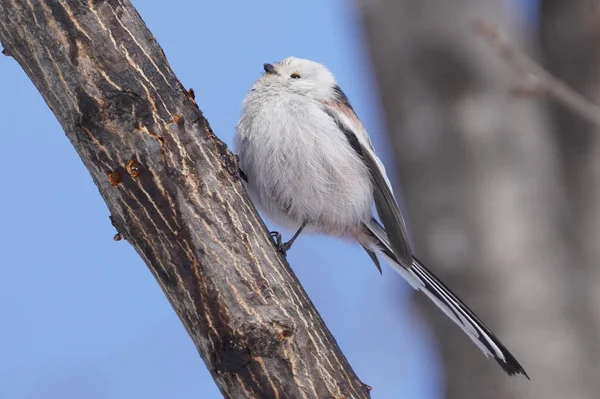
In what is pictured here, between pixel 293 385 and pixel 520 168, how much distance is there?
79.3 inches

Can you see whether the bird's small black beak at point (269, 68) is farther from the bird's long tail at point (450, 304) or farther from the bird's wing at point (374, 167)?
the bird's long tail at point (450, 304)

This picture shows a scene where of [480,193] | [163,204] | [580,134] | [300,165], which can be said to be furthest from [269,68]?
[580,134]

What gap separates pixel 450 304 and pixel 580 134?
5.85 feet

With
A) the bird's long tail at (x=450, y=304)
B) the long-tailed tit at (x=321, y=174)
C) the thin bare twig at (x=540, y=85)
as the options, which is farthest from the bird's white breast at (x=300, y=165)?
A: the thin bare twig at (x=540, y=85)

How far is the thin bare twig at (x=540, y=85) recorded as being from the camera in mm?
1717

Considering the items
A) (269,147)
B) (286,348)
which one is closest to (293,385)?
(286,348)

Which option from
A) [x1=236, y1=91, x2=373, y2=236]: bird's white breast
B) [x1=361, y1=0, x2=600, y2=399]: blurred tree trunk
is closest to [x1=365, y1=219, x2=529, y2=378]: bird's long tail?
[x1=236, y1=91, x2=373, y2=236]: bird's white breast

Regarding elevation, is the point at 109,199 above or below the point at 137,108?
below

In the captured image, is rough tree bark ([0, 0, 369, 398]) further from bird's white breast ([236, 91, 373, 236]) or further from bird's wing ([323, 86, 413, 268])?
bird's wing ([323, 86, 413, 268])

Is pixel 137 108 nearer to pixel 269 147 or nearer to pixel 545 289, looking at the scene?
pixel 269 147

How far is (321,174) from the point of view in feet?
8.82

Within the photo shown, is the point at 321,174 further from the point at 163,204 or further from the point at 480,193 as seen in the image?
the point at 163,204

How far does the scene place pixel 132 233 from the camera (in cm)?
172

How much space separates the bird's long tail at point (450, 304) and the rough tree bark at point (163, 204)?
76 cm
